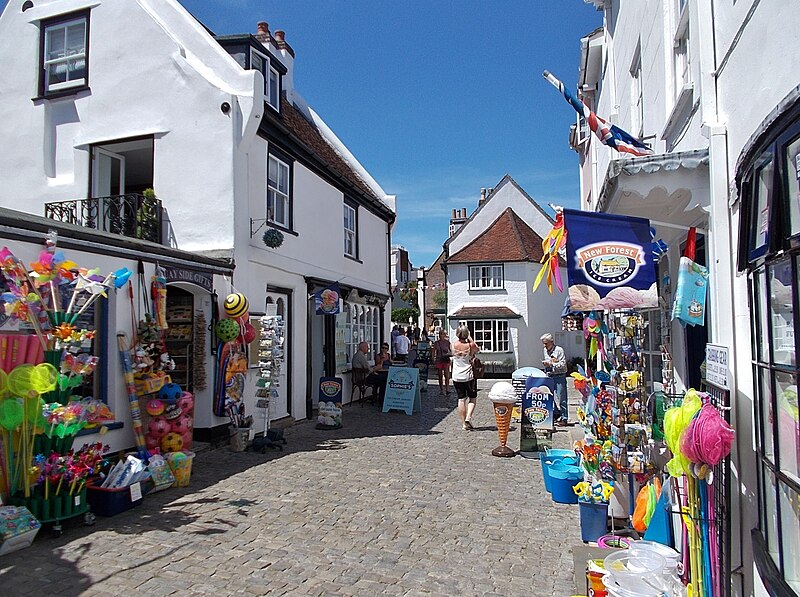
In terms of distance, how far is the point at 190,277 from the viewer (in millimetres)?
8750

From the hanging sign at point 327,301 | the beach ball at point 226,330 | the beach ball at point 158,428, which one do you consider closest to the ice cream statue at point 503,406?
the beach ball at point 226,330

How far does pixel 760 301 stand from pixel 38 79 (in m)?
12.3

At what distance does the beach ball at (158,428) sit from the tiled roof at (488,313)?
19.9 metres

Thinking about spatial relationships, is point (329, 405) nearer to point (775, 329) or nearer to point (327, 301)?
point (327, 301)

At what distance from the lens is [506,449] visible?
9.05 metres

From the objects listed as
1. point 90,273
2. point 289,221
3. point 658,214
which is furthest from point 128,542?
point 289,221

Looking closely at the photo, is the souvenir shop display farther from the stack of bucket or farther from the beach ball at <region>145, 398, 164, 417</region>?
the stack of bucket

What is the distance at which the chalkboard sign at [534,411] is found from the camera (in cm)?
902

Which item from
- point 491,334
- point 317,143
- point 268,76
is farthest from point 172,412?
point 491,334

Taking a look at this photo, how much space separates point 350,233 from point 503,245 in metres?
13.6

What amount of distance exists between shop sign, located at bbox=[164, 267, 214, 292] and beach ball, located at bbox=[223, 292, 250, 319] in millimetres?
332

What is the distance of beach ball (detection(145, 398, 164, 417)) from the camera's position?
7484 mm

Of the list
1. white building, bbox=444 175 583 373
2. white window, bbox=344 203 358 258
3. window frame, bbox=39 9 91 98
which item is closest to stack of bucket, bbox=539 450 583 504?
white window, bbox=344 203 358 258

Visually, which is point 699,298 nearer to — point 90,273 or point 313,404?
point 90,273
